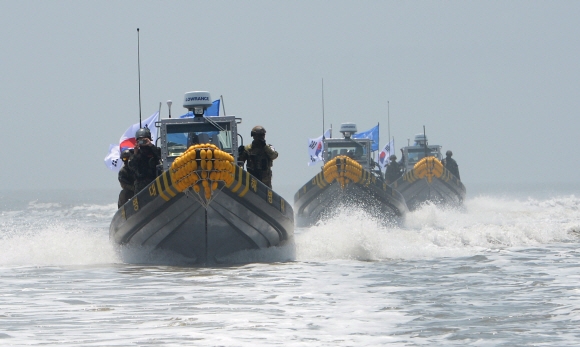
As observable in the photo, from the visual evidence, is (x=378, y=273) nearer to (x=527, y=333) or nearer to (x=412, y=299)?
(x=412, y=299)

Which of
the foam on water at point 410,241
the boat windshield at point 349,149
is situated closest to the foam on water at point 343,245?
the foam on water at point 410,241

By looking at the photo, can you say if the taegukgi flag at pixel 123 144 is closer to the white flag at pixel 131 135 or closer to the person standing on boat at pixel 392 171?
the white flag at pixel 131 135

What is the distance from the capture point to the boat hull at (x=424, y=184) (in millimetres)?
28203

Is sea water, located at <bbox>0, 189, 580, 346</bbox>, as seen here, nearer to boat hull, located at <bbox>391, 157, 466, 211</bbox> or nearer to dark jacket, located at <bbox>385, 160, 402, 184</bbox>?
boat hull, located at <bbox>391, 157, 466, 211</bbox>

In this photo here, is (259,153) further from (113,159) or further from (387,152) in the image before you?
(387,152)

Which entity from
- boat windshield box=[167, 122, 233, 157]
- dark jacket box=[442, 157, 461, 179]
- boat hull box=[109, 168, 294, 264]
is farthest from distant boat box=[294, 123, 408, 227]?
boat hull box=[109, 168, 294, 264]

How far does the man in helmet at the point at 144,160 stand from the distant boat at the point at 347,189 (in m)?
8.86

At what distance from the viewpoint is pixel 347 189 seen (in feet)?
71.7

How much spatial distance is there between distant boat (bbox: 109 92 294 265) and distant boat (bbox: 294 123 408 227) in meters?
8.03

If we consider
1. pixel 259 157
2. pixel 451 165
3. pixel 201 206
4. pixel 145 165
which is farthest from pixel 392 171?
pixel 201 206

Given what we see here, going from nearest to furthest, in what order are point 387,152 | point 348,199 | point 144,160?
point 144,160 → point 348,199 → point 387,152

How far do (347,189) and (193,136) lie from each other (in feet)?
28.7

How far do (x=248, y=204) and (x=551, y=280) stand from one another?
4161mm

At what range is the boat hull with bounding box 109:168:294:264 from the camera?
12.1 metres
